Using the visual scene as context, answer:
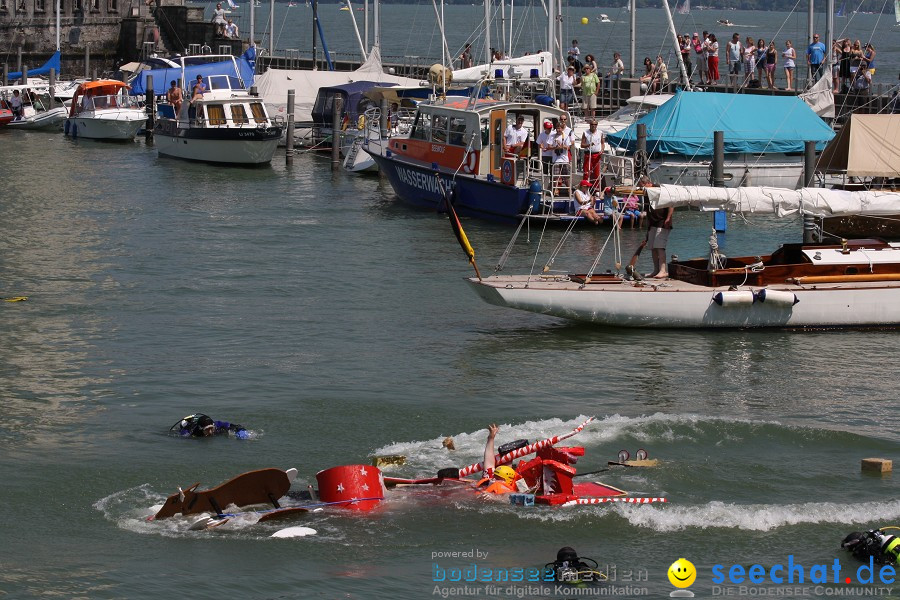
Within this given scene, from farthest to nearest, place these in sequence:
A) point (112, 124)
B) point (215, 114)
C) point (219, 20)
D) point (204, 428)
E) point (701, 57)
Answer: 1. point (219, 20)
2. point (112, 124)
3. point (215, 114)
4. point (701, 57)
5. point (204, 428)

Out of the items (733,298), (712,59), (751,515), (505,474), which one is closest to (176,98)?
(712,59)

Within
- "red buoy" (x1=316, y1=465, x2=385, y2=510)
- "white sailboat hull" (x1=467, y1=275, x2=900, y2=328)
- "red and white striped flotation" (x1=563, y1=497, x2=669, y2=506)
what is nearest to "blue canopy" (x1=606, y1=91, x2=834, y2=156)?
"white sailboat hull" (x1=467, y1=275, x2=900, y2=328)

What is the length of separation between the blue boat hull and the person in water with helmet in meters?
17.5

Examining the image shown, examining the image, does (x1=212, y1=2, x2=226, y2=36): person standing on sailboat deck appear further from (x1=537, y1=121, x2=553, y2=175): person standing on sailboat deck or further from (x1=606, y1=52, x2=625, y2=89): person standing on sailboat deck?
(x1=537, y1=121, x2=553, y2=175): person standing on sailboat deck

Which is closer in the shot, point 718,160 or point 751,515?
point 751,515

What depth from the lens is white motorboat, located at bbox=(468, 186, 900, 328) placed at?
21719 mm

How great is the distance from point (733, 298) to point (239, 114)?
26.7 metres

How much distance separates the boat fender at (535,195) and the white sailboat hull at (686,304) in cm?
939

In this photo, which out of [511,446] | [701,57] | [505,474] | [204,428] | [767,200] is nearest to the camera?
[505,474]

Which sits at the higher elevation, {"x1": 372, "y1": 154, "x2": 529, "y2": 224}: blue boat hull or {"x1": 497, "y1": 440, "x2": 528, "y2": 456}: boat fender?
{"x1": 372, "y1": 154, "x2": 529, "y2": 224}: blue boat hull

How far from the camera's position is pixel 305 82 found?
175 ft

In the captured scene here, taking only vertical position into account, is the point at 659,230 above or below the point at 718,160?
below

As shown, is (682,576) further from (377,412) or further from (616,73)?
(616,73)

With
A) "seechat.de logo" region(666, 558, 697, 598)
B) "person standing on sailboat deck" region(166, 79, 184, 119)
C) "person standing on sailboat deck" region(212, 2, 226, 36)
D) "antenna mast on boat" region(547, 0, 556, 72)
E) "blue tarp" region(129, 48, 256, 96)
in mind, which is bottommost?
"seechat.de logo" region(666, 558, 697, 598)
